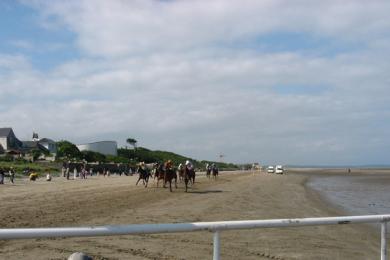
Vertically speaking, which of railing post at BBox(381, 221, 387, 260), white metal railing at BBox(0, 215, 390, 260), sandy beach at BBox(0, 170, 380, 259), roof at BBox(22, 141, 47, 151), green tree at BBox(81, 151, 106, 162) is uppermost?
roof at BBox(22, 141, 47, 151)

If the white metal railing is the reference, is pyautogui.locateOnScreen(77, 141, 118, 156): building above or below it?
above

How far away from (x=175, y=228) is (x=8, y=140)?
101 meters

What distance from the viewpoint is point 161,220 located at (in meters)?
15.8

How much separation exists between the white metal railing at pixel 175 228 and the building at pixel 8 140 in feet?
314

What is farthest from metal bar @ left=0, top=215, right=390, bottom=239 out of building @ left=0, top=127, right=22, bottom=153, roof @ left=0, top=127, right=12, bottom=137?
roof @ left=0, top=127, right=12, bottom=137

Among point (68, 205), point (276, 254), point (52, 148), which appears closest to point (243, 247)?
point (276, 254)

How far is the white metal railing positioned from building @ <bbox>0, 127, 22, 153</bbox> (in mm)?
95561

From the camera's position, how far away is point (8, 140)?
324 feet

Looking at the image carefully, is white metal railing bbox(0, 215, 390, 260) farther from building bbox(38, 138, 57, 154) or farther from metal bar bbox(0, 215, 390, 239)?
building bbox(38, 138, 57, 154)

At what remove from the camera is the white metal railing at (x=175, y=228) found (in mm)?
4039

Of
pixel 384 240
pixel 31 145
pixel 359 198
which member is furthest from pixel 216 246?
pixel 31 145

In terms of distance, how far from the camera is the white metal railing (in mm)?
4039

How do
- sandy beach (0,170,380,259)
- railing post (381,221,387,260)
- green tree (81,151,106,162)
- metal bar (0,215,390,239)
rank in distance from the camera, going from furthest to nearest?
green tree (81,151,106,162) → sandy beach (0,170,380,259) → railing post (381,221,387,260) → metal bar (0,215,390,239)

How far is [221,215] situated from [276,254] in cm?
824
